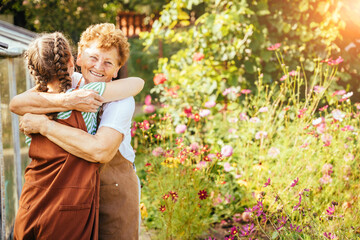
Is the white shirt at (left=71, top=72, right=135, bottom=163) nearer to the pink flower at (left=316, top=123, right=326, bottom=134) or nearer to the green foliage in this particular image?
the green foliage

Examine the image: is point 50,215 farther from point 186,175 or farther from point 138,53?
point 138,53

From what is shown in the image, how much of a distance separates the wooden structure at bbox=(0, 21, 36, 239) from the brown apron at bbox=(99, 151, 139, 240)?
116 centimetres

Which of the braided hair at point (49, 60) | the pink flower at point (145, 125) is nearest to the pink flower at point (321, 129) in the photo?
the pink flower at point (145, 125)

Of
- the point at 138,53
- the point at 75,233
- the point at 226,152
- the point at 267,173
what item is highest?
the point at 75,233

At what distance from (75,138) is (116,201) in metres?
0.41

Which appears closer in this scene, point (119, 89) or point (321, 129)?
point (119, 89)

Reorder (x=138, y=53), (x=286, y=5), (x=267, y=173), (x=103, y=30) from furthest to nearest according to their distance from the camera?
(x=138, y=53)
(x=286, y=5)
(x=267, y=173)
(x=103, y=30)

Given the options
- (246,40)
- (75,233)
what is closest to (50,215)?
(75,233)

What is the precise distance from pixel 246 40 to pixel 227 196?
1964mm

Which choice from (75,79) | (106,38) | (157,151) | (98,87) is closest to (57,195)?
(98,87)

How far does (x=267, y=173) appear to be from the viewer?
3418 millimetres

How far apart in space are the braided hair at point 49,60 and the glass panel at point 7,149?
4.71 ft

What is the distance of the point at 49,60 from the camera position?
59.5 inches

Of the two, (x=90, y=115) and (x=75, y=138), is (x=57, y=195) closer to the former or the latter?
(x=75, y=138)
